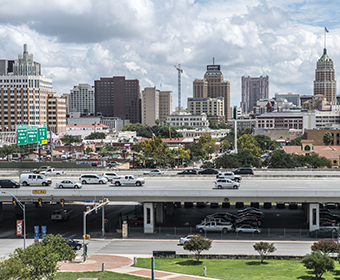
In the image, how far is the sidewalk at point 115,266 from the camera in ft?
144

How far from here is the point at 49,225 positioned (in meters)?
68.2

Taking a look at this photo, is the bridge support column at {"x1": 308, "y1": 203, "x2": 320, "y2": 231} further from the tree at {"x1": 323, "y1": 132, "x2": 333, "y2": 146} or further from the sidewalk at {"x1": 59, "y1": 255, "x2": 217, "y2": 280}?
the tree at {"x1": 323, "y1": 132, "x2": 333, "y2": 146}

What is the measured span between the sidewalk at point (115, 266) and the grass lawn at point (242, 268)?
111 centimetres

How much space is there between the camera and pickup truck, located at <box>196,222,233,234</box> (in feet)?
204

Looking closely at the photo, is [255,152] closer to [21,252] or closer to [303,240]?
[303,240]

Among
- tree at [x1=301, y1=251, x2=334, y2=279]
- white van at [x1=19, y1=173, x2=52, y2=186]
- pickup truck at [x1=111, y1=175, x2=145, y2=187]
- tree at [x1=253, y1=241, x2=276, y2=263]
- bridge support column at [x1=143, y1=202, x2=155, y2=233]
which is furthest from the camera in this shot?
white van at [x1=19, y1=173, x2=52, y2=186]

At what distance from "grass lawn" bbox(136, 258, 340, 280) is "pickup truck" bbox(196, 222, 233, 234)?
12888 millimetres

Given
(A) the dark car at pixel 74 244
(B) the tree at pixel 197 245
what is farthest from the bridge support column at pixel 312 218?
(A) the dark car at pixel 74 244

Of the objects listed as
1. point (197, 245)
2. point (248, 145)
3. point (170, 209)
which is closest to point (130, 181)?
point (170, 209)

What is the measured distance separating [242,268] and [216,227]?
16.3 meters

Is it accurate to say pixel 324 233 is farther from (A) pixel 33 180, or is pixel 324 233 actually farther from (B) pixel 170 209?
(A) pixel 33 180

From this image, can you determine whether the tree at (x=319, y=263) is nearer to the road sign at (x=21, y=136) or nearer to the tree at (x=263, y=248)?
the tree at (x=263, y=248)

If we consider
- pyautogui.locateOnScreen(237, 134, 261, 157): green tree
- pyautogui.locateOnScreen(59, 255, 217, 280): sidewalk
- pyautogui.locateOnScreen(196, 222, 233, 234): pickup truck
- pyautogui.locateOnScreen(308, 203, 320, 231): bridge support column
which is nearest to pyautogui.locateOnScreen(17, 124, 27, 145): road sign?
pyautogui.locateOnScreen(196, 222, 233, 234): pickup truck

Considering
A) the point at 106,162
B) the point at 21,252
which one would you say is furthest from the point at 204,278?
the point at 106,162
